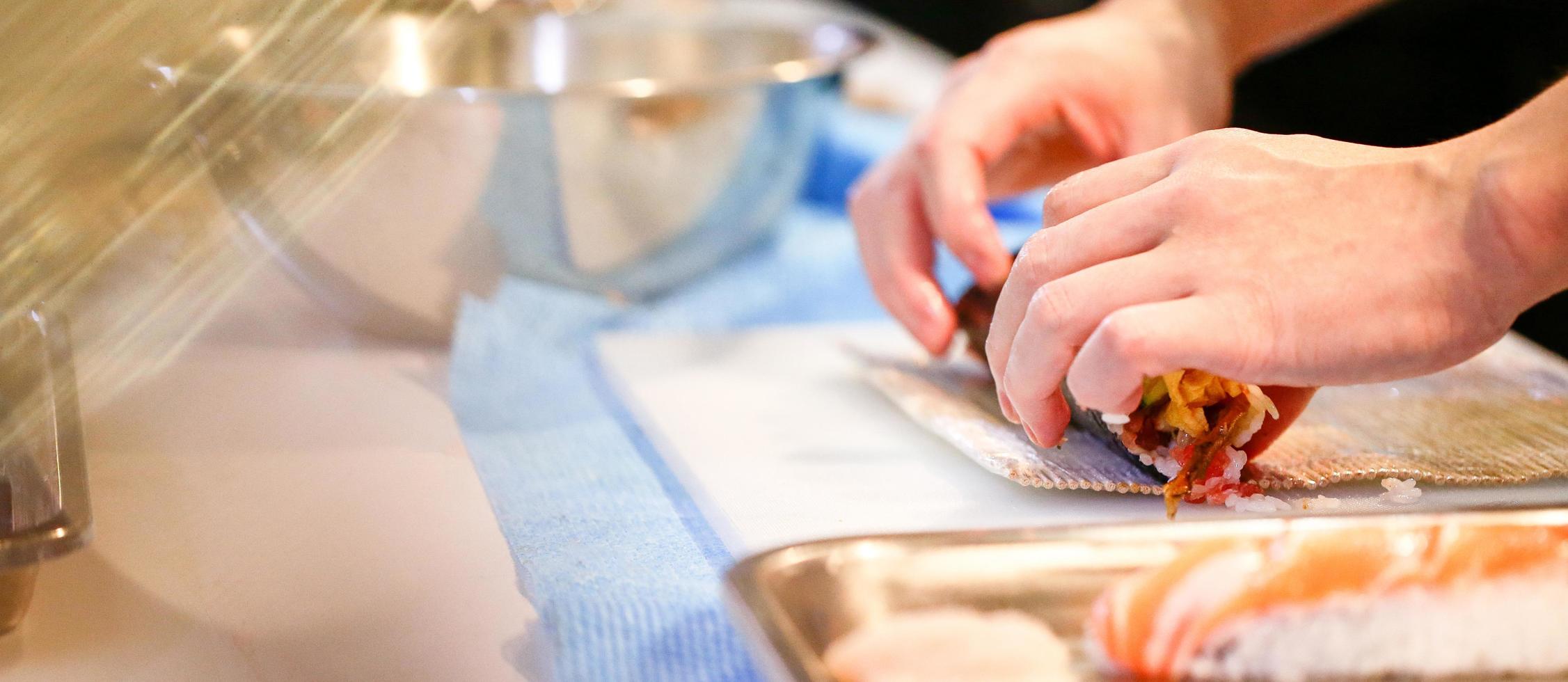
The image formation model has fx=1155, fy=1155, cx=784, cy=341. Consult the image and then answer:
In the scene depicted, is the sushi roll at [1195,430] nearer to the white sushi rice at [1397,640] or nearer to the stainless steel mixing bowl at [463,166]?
the white sushi rice at [1397,640]

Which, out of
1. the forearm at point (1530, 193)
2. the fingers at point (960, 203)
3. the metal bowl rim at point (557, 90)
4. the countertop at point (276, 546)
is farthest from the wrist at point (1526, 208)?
the metal bowl rim at point (557, 90)

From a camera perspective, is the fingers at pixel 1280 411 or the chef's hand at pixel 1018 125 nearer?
the fingers at pixel 1280 411

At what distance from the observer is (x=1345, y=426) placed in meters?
0.75

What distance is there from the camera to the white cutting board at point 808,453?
2.15ft

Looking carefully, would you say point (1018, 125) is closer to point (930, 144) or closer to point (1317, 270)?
point (930, 144)

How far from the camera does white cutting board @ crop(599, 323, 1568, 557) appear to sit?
66 centimetres

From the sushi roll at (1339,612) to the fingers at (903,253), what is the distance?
1.41 ft

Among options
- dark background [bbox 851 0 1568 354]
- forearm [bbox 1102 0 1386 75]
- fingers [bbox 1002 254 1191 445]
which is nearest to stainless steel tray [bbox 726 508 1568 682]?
fingers [bbox 1002 254 1191 445]

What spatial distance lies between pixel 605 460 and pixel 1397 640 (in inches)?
18.7

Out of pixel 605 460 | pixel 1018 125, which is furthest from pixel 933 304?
pixel 605 460

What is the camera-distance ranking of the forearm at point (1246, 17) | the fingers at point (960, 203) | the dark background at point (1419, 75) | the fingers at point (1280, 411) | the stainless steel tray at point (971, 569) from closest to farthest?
the stainless steel tray at point (971, 569) < the fingers at point (1280, 411) < the fingers at point (960, 203) < the forearm at point (1246, 17) < the dark background at point (1419, 75)

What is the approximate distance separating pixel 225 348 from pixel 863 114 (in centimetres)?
91

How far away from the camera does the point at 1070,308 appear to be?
1.86ft

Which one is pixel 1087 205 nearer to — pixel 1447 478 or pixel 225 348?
pixel 1447 478
